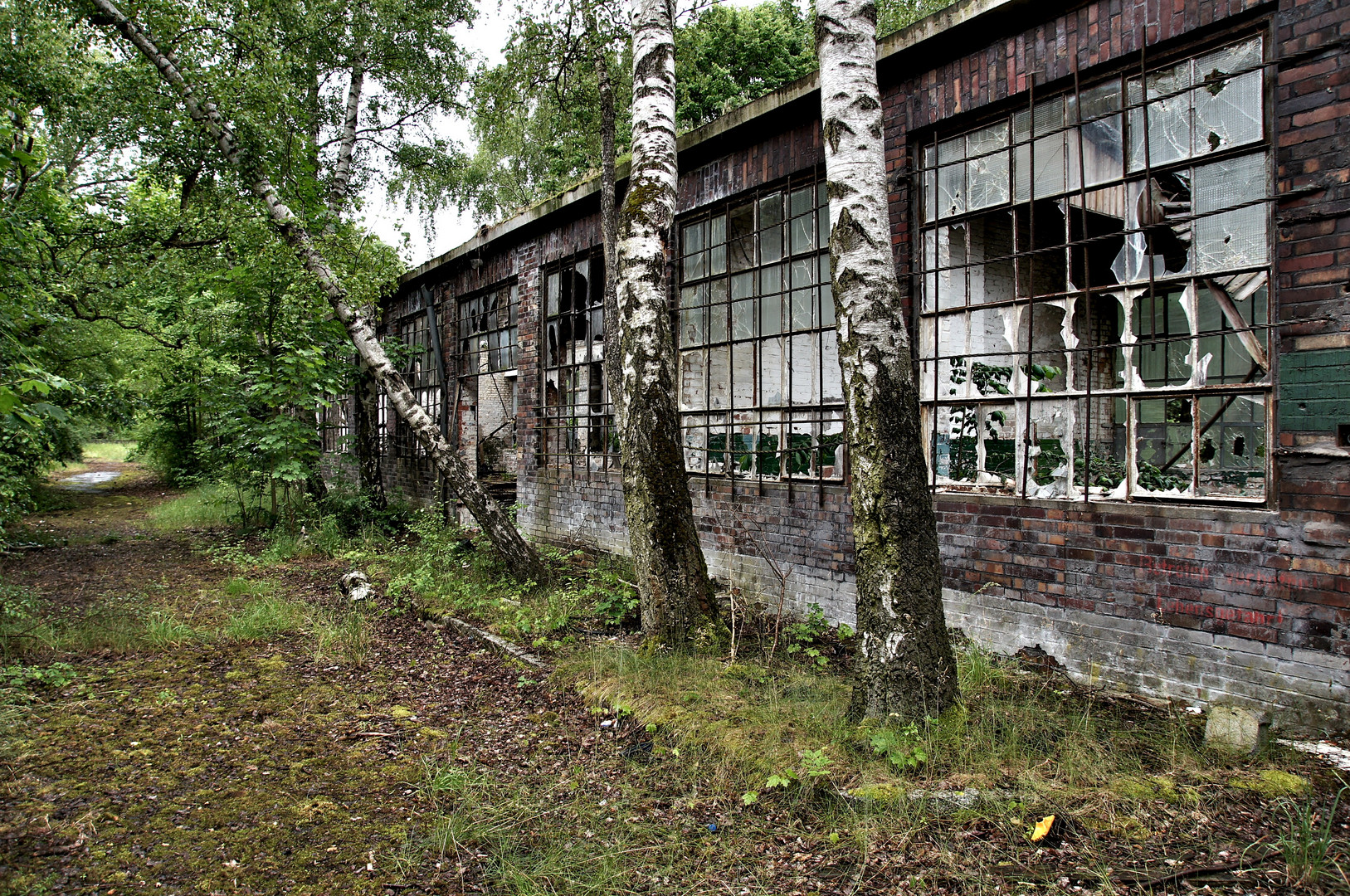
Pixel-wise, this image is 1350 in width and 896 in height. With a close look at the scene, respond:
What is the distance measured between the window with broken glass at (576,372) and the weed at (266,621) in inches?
132

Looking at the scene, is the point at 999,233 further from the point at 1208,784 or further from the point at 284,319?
the point at 284,319

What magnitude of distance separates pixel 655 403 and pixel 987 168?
2.78 meters

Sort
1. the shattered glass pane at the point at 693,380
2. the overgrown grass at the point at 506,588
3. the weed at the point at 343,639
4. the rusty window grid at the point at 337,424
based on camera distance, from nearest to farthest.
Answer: the weed at the point at 343,639 < the overgrown grass at the point at 506,588 < the shattered glass pane at the point at 693,380 < the rusty window grid at the point at 337,424

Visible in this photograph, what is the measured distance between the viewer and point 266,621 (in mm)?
6043

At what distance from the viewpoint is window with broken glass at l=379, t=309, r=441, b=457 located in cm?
1253

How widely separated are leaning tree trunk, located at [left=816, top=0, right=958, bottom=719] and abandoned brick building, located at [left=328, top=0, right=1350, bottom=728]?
150 cm

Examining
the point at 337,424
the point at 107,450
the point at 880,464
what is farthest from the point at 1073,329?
the point at 107,450

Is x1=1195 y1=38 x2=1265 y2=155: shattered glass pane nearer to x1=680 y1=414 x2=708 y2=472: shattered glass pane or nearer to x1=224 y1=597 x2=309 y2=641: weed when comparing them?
x1=680 y1=414 x2=708 y2=472: shattered glass pane

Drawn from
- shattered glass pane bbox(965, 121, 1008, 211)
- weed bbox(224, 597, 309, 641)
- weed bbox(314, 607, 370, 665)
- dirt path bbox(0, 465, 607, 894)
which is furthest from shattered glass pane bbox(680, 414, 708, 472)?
weed bbox(224, 597, 309, 641)

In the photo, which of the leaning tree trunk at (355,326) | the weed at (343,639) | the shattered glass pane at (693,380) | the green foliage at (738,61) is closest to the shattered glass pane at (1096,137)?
the shattered glass pane at (693,380)

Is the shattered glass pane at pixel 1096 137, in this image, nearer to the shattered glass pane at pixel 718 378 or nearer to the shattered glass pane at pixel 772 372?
the shattered glass pane at pixel 772 372

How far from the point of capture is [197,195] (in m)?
10.3

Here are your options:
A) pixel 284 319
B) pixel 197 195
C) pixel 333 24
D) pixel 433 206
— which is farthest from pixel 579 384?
pixel 433 206

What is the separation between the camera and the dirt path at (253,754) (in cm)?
269
